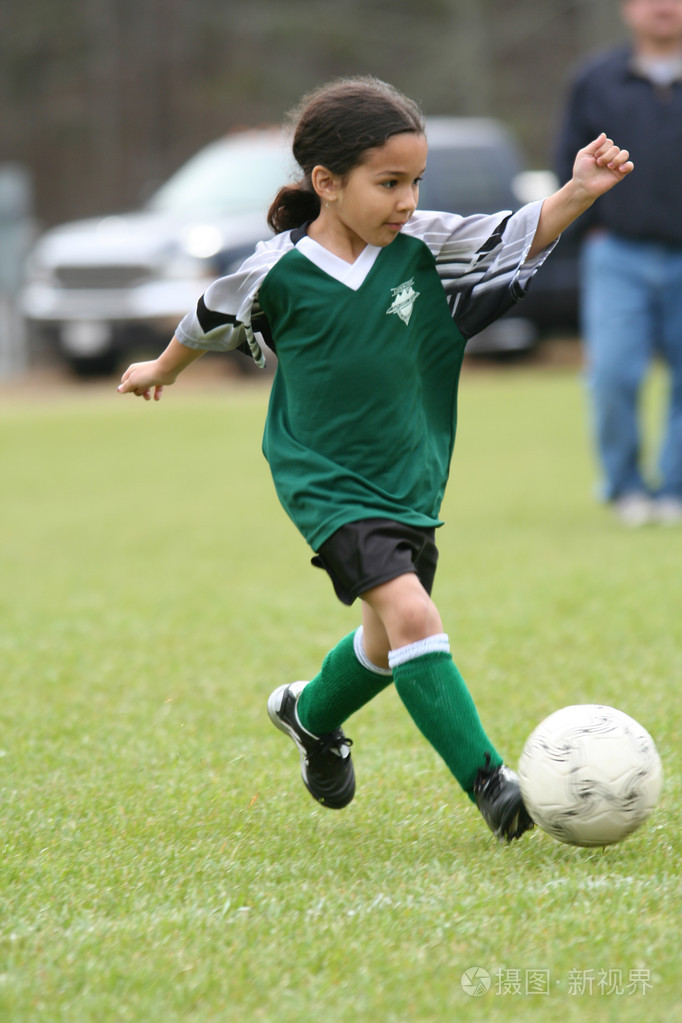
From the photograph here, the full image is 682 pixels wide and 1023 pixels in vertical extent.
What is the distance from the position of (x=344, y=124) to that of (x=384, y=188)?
6.8 inches

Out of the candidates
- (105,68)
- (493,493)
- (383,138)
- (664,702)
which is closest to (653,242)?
(493,493)

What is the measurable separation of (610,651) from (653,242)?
3.15 m

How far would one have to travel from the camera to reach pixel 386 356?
3271 millimetres

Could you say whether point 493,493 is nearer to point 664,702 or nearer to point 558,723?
point 664,702

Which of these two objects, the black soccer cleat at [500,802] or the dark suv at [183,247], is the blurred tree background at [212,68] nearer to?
the dark suv at [183,247]

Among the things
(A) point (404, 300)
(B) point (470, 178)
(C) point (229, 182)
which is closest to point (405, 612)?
(A) point (404, 300)

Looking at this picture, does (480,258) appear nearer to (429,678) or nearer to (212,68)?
(429,678)

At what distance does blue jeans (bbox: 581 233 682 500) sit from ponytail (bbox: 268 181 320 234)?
429 cm

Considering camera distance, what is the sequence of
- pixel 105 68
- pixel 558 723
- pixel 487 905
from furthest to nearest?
pixel 105 68, pixel 558 723, pixel 487 905

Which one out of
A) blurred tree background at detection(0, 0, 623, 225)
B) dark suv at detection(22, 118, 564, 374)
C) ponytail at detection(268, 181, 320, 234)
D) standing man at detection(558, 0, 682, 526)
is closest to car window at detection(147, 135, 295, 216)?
dark suv at detection(22, 118, 564, 374)

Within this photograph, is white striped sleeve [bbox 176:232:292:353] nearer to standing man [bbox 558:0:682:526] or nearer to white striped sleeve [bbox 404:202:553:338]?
white striped sleeve [bbox 404:202:553:338]

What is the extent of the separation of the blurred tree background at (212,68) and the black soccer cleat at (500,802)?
86.6ft

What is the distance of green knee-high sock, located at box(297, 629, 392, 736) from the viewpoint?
3.41 meters

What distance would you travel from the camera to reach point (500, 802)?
3084mm
